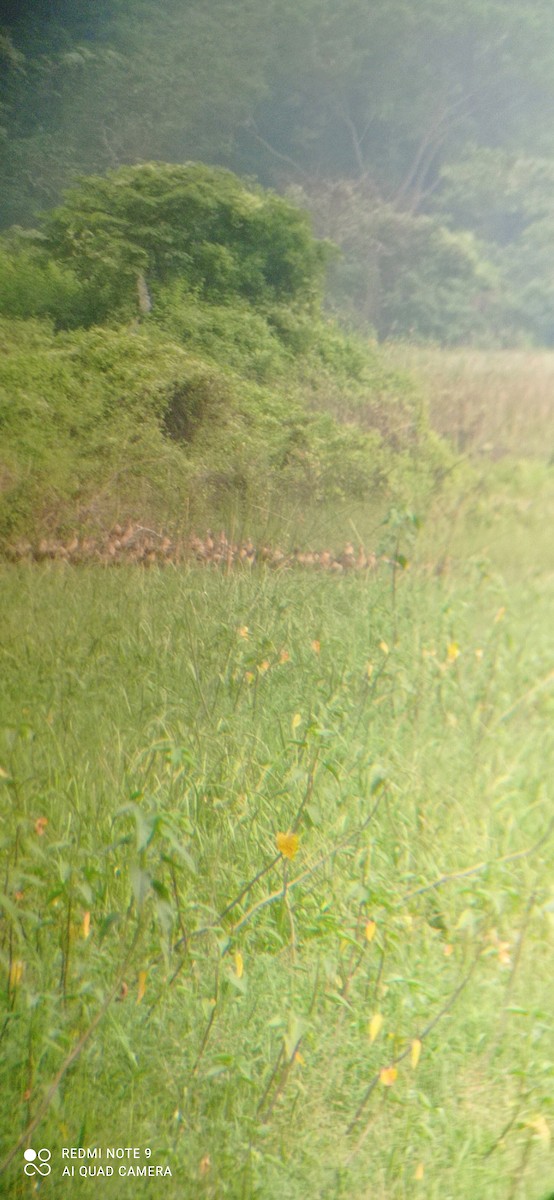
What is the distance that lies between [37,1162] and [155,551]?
49.2 inches

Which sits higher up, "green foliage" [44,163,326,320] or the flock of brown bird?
"green foliage" [44,163,326,320]

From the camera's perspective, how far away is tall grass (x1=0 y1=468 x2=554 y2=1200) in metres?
1.86

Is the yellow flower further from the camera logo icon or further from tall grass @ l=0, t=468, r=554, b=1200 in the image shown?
the camera logo icon

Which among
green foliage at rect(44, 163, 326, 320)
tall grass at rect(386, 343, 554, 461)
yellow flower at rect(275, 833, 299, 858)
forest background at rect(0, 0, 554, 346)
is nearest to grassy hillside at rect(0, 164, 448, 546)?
green foliage at rect(44, 163, 326, 320)

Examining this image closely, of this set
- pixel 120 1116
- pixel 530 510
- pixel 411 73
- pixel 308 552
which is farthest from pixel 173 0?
pixel 120 1116

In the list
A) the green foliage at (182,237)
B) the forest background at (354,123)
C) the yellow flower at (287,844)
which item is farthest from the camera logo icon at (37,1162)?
the forest background at (354,123)

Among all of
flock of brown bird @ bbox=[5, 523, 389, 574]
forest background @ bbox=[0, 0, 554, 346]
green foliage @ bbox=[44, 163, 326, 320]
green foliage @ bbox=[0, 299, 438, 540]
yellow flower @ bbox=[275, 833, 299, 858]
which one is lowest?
yellow flower @ bbox=[275, 833, 299, 858]

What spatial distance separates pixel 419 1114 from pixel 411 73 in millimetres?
2802

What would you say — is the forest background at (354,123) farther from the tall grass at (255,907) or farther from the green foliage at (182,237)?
the tall grass at (255,907)

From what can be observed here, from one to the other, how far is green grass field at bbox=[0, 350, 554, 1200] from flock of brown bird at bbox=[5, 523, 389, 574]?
0.03 metres

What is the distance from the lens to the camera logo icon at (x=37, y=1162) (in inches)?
67.2

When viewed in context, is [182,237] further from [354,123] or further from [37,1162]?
[37,1162]

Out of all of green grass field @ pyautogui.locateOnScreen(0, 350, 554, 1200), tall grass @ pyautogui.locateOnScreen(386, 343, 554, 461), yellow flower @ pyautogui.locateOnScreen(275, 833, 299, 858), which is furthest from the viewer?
tall grass @ pyautogui.locateOnScreen(386, 343, 554, 461)

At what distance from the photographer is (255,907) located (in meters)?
2.13
